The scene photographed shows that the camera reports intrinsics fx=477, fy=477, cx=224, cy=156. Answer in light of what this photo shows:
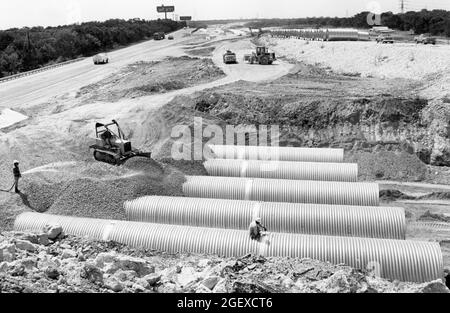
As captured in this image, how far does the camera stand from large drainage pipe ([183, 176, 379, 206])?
633 inches

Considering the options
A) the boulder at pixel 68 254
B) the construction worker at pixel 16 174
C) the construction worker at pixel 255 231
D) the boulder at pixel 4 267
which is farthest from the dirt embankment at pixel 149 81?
the boulder at pixel 4 267

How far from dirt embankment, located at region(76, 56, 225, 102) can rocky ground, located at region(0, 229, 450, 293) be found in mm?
23893

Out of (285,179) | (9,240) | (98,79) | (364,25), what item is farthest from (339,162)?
(364,25)

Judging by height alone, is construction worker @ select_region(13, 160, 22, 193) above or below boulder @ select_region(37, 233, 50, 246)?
above

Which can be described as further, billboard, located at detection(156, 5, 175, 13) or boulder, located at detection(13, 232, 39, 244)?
billboard, located at detection(156, 5, 175, 13)

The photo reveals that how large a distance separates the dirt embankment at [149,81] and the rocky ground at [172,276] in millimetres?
23893

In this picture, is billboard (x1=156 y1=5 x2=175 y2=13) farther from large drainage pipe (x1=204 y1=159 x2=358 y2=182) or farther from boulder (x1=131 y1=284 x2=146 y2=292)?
boulder (x1=131 y1=284 x2=146 y2=292)

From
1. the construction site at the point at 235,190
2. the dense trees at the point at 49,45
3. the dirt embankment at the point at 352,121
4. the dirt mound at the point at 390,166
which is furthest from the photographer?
the dense trees at the point at 49,45

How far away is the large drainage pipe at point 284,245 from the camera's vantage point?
11.8m

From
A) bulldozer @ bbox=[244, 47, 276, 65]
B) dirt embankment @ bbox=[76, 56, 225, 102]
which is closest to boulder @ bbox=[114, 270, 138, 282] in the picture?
dirt embankment @ bbox=[76, 56, 225, 102]

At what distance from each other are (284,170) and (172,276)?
29.8ft

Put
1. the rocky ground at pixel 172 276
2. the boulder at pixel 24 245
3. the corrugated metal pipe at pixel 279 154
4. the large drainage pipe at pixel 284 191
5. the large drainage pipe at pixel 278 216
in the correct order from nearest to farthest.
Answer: the rocky ground at pixel 172 276 → the boulder at pixel 24 245 → the large drainage pipe at pixel 278 216 → the large drainage pipe at pixel 284 191 → the corrugated metal pipe at pixel 279 154

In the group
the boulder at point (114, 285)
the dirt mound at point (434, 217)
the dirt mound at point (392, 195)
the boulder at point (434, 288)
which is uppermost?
the boulder at point (114, 285)

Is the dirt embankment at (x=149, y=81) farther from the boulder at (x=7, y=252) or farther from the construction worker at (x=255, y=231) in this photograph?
the boulder at (x=7, y=252)
